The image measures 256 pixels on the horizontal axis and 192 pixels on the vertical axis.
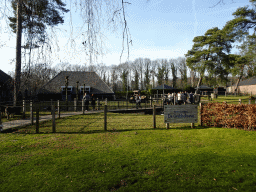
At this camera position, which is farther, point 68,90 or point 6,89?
point 68,90

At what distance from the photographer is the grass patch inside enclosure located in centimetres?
299

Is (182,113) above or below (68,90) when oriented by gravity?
below

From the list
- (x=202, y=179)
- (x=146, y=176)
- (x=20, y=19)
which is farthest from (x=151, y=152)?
(x=20, y=19)

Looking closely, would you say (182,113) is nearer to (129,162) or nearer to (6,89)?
(129,162)

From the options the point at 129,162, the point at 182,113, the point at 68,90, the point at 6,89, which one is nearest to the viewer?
the point at 129,162

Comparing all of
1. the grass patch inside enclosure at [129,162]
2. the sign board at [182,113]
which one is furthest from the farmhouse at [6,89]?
the sign board at [182,113]

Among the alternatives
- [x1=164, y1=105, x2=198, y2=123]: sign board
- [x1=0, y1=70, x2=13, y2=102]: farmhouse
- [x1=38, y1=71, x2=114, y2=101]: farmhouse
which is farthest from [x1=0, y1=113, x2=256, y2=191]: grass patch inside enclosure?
[x1=38, y1=71, x2=114, y2=101]: farmhouse

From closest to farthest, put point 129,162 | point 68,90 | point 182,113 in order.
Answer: point 129,162
point 182,113
point 68,90

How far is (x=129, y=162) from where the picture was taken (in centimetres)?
387

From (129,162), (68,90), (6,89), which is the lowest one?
(129,162)

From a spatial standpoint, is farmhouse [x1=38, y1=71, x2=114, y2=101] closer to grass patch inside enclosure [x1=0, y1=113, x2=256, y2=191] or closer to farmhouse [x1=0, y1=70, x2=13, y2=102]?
farmhouse [x1=0, y1=70, x2=13, y2=102]

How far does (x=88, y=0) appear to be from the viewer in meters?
2.42

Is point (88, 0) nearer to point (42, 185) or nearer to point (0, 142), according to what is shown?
point (42, 185)

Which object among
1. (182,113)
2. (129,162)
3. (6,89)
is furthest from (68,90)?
(129,162)
